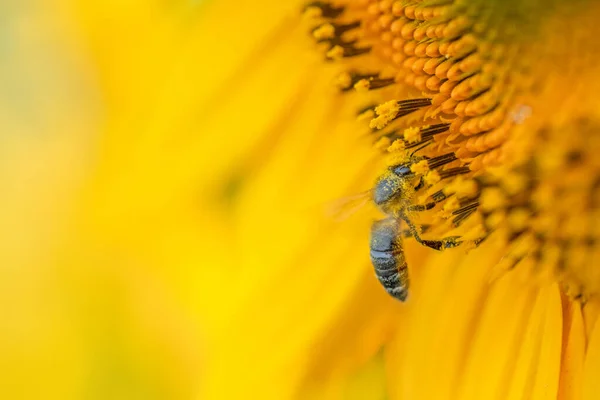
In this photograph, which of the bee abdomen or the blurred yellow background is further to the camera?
the blurred yellow background

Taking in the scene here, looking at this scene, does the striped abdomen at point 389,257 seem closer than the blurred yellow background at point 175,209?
Yes

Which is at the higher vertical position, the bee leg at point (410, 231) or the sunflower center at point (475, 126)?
the sunflower center at point (475, 126)

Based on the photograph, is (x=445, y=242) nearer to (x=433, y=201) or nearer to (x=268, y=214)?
(x=433, y=201)

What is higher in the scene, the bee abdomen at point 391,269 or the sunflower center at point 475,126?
the sunflower center at point 475,126

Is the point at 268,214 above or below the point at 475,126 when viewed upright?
below

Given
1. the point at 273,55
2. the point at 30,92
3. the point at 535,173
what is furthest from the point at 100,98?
the point at 535,173

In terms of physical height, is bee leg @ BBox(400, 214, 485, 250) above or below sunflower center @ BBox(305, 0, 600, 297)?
below

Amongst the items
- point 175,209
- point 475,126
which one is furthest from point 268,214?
point 475,126
